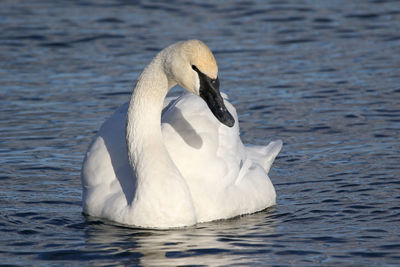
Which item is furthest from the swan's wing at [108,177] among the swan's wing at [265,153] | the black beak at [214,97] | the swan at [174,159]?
the swan's wing at [265,153]

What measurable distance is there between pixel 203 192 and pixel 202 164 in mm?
290

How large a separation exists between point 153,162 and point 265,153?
2.21 meters

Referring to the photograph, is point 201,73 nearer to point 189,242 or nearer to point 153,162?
point 153,162

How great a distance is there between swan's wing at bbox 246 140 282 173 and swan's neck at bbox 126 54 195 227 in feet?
6.09

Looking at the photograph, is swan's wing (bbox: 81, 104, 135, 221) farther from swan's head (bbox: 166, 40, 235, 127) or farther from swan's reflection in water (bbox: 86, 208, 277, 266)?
swan's head (bbox: 166, 40, 235, 127)

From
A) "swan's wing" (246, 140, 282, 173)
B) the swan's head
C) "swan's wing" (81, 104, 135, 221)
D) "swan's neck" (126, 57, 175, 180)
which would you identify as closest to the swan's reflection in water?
"swan's wing" (81, 104, 135, 221)

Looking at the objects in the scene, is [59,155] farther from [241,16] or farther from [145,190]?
[241,16]

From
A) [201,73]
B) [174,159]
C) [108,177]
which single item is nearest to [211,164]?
[174,159]

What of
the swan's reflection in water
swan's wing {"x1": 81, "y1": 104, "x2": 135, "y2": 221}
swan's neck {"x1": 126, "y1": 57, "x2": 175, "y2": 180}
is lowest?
the swan's reflection in water

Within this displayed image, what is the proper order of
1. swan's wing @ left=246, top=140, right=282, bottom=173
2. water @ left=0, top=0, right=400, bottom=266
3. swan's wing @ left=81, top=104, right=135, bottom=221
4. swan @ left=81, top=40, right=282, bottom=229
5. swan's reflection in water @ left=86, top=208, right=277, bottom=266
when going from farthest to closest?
swan's wing @ left=246, top=140, right=282, bottom=173 → swan's wing @ left=81, top=104, right=135, bottom=221 → swan @ left=81, top=40, right=282, bottom=229 → water @ left=0, top=0, right=400, bottom=266 → swan's reflection in water @ left=86, top=208, right=277, bottom=266

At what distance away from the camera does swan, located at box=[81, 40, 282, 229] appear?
7.98 metres

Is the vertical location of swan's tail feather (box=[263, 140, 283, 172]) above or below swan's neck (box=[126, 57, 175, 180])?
below

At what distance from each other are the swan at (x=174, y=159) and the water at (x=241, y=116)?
184mm

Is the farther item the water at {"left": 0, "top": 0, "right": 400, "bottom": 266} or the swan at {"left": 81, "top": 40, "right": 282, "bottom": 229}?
the swan at {"left": 81, "top": 40, "right": 282, "bottom": 229}
